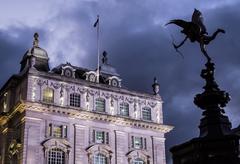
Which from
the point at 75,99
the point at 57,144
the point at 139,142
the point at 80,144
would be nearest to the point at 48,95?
the point at 75,99

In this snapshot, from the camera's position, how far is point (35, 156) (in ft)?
178

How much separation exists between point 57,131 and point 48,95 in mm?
5106

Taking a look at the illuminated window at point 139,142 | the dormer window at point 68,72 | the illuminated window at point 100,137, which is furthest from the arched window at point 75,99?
the illuminated window at point 139,142

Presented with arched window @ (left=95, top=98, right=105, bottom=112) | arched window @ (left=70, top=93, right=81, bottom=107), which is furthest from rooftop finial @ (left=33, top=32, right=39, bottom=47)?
arched window @ (left=95, top=98, right=105, bottom=112)

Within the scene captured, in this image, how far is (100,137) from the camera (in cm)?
6022

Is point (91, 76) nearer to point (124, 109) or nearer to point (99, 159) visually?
point (124, 109)

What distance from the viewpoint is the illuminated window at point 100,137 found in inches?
2351

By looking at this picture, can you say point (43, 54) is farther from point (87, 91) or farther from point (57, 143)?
point (57, 143)

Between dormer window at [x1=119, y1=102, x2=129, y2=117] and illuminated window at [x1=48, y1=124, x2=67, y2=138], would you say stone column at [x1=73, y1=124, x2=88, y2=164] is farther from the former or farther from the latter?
dormer window at [x1=119, y1=102, x2=129, y2=117]

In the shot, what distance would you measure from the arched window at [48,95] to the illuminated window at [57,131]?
363 cm

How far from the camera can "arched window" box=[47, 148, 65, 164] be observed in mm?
55344

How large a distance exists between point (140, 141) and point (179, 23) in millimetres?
49942

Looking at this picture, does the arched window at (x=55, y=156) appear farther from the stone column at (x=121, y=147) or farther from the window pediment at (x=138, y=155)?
the window pediment at (x=138, y=155)

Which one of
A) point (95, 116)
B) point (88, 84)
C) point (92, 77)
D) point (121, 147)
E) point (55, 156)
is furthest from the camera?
point (92, 77)
